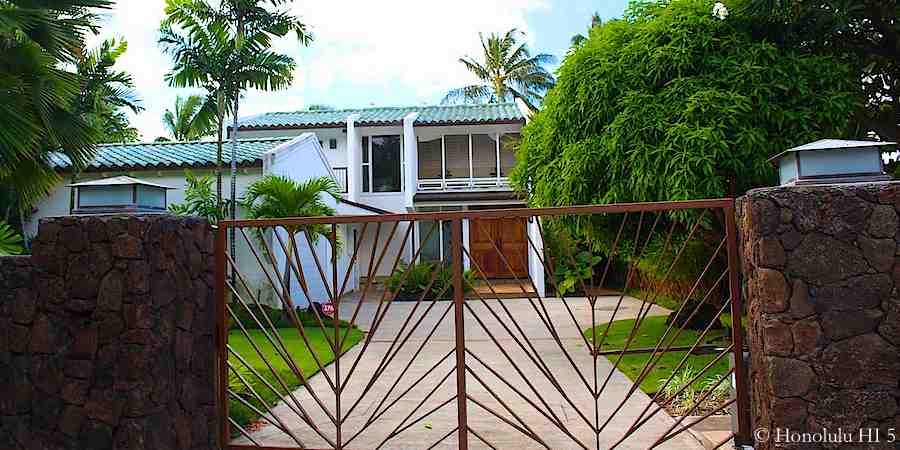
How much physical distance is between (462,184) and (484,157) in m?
1.29

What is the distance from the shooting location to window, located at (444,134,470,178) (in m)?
19.7

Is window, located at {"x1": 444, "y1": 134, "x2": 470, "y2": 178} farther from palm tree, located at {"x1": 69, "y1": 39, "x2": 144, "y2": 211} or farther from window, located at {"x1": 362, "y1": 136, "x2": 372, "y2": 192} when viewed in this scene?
palm tree, located at {"x1": 69, "y1": 39, "x2": 144, "y2": 211}

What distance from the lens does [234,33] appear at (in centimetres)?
1153

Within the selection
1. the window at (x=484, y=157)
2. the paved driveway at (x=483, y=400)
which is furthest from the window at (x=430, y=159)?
the paved driveway at (x=483, y=400)

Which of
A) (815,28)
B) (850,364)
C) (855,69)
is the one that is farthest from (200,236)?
(855,69)

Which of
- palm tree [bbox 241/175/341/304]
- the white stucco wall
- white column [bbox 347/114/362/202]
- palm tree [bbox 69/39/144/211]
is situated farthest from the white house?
palm tree [bbox 69/39/144/211]

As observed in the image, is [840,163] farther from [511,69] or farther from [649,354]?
[511,69]

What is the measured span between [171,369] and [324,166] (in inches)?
525

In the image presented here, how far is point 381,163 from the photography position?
19.5 meters

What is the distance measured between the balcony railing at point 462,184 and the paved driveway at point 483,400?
8.85 metres

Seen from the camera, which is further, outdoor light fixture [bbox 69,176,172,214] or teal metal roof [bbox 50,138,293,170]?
teal metal roof [bbox 50,138,293,170]

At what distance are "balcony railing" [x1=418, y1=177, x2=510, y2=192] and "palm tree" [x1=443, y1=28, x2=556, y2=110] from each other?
881 centimetres

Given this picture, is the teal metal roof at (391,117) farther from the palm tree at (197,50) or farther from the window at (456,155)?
the palm tree at (197,50)

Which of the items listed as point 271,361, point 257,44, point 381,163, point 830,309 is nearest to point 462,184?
point 381,163
